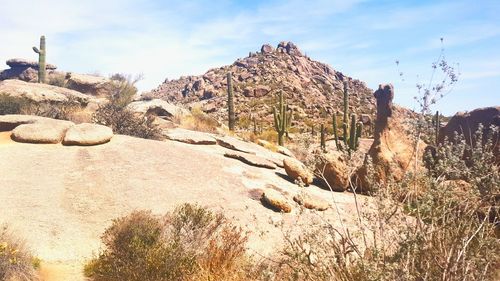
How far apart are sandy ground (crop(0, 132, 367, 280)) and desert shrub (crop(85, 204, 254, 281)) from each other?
34.4 inches

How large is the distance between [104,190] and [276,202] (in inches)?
167

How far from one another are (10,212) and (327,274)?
8.06m

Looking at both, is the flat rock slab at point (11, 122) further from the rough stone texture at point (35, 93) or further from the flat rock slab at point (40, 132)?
the rough stone texture at point (35, 93)

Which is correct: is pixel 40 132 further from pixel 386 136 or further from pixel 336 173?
pixel 386 136

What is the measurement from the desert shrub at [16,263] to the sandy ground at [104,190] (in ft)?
1.83

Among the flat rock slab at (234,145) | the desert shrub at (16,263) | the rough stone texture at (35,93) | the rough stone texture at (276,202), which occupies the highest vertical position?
the rough stone texture at (35,93)

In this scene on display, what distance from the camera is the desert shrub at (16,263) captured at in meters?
6.55

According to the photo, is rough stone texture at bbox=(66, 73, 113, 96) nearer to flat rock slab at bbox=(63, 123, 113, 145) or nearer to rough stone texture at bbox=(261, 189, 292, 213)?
flat rock slab at bbox=(63, 123, 113, 145)

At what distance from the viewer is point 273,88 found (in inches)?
2625

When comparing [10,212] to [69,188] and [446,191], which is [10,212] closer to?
[69,188]

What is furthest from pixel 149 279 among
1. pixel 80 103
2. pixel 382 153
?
pixel 80 103

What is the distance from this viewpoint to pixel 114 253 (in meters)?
7.20

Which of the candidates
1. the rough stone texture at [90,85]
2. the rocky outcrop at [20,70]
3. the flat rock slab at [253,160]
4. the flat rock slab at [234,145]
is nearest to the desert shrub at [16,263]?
the flat rock slab at [253,160]

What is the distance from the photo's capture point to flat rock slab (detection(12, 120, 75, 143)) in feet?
44.2
